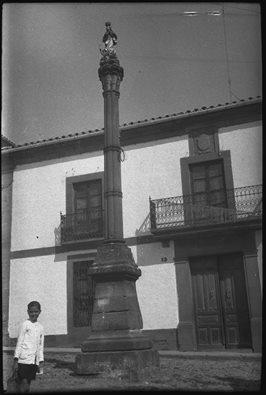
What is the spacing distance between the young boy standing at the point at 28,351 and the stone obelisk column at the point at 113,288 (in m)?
1.39

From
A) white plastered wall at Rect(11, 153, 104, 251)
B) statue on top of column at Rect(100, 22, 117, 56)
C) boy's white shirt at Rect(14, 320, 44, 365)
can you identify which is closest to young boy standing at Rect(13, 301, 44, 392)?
boy's white shirt at Rect(14, 320, 44, 365)

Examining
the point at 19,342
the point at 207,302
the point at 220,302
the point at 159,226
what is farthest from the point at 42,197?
the point at 19,342

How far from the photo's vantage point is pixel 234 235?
12227 millimetres

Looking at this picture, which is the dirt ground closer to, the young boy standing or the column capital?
the young boy standing

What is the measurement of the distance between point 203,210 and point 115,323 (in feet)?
21.9

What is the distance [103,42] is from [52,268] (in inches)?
316

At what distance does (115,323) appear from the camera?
261 inches

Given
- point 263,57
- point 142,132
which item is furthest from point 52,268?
point 263,57

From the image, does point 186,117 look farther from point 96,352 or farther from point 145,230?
point 96,352

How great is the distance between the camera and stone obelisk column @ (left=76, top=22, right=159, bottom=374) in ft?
20.9

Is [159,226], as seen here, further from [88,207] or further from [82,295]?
[82,295]

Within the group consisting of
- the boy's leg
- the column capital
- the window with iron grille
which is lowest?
the boy's leg

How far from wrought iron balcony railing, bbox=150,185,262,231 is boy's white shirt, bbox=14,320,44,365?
A: 24.9ft

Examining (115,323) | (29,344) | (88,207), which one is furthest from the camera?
(88,207)
